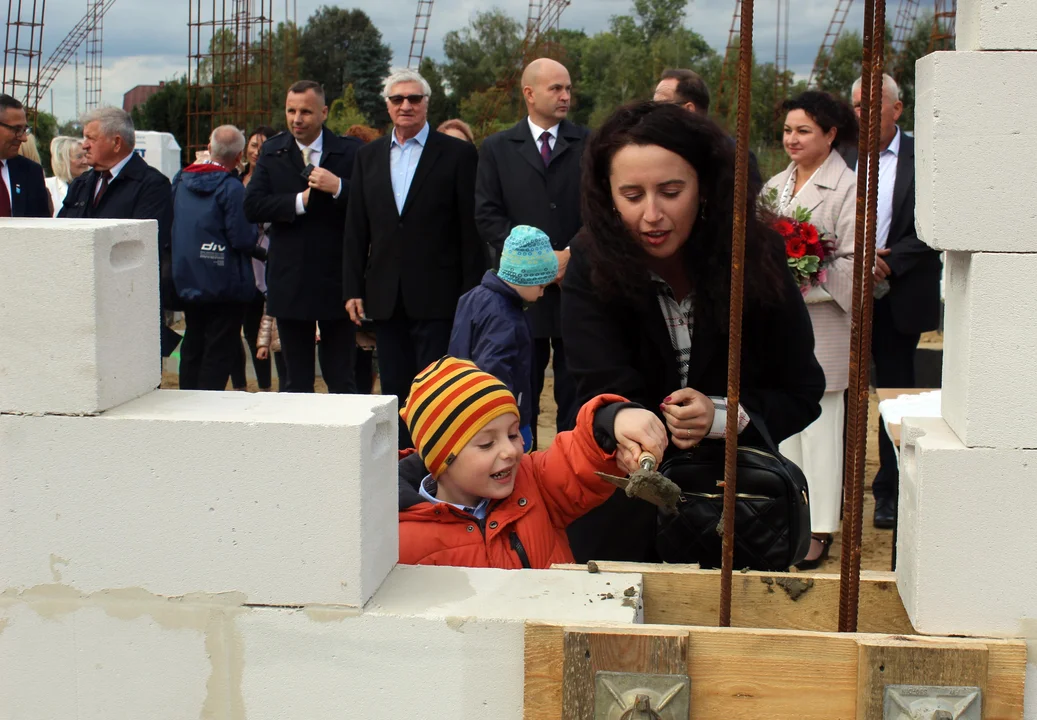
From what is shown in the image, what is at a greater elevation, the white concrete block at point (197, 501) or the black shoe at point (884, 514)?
the white concrete block at point (197, 501)

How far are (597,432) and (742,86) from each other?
833mm

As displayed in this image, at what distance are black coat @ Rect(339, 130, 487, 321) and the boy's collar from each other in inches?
118

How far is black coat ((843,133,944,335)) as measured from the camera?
526 cm

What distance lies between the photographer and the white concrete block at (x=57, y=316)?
6.52 ft

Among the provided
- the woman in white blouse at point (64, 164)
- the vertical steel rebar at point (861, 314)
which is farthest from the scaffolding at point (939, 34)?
the woman in white blouse at point (64, 164)

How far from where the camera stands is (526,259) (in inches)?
179

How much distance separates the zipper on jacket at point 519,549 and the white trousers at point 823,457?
2610mm

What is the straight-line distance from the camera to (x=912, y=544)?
200cm

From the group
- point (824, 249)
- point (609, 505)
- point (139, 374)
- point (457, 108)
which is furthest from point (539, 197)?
point (457, 108)

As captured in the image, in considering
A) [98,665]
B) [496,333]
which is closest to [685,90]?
[496,333]

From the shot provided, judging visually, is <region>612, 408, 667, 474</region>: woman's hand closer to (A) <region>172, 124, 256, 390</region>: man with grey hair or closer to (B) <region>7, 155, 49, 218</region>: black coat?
(A) <region>172, 124, 256, 390</region>: man with grey hair

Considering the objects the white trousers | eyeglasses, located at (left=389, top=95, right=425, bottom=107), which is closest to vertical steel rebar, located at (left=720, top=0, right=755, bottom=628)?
the white trousers

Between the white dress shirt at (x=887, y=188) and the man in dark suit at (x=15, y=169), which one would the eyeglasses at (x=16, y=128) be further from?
the white dress shirt at (x=887, y=188)

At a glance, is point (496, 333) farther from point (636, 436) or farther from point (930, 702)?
point (930, 702)
